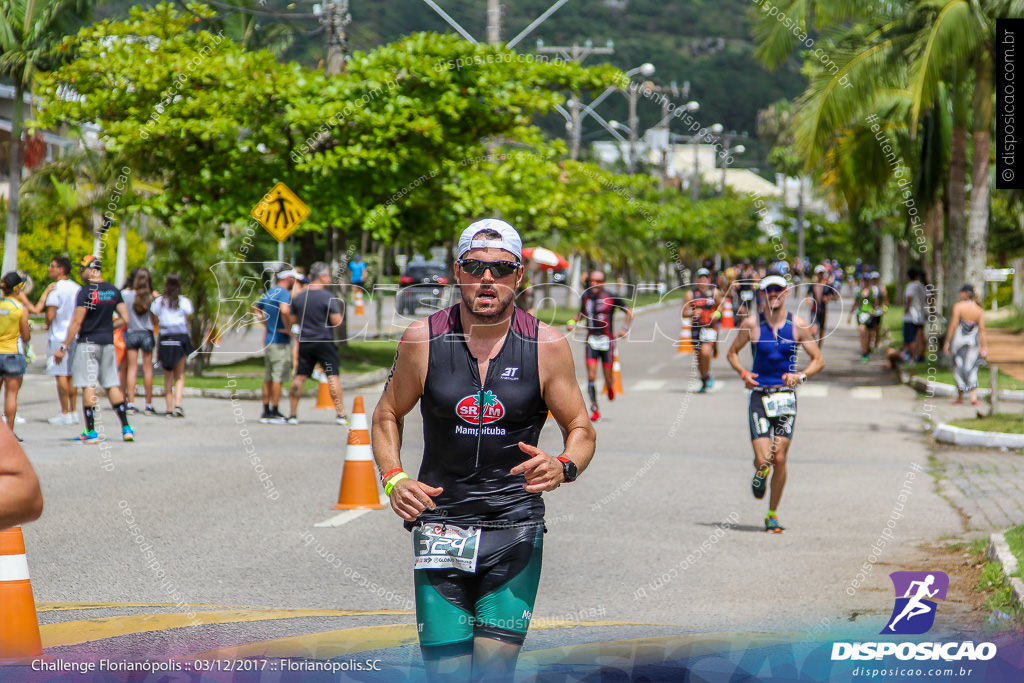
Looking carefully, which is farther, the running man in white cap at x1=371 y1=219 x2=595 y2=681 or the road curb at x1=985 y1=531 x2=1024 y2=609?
the road curb at x1=985 y1=531 x2=1024 y2=609

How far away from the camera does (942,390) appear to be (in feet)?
66.3

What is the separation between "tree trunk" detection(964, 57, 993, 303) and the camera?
21.1m

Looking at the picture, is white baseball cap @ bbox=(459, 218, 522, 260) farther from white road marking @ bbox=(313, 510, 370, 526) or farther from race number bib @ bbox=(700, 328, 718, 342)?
race number bib @ bbox=(700, 328, 718, 342)

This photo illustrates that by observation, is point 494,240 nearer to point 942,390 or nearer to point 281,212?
point 281,212

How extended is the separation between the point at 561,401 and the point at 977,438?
11290 mm

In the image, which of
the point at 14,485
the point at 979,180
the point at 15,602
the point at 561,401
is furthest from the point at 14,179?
the point at 14,485

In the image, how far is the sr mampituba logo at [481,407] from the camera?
13.1 feet

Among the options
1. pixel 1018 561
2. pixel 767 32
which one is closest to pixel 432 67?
pixel 767 32

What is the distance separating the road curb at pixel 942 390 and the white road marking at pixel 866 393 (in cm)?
68

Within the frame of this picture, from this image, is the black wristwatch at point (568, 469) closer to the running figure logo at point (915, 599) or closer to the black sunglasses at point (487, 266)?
the black sunglasses at point (487, 266)

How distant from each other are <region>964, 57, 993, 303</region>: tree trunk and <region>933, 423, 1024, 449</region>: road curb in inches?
290

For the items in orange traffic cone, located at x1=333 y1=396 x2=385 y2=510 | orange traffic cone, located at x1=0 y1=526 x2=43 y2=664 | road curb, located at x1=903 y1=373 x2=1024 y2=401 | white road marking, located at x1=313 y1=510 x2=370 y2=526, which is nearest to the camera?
orange traffic cone, located at x1=0 y1=526 x2=43 y2=664

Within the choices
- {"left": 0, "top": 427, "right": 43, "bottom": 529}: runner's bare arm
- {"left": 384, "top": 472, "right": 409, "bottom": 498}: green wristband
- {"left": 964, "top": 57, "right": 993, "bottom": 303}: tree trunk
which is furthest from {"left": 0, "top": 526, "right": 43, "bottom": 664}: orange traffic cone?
{"left": 964, "top": 57, "right": 993, "bottom": 303}: tree trunk

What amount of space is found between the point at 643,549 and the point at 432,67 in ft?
47.1
